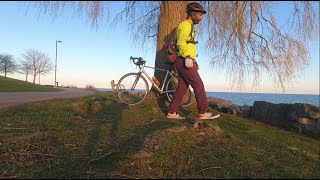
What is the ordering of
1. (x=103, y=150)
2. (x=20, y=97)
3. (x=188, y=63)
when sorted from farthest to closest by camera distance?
(x=20, y=97)
(x=188, y=63)
(x=103, y=150)

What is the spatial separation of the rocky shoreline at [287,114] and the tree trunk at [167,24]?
2466 mm

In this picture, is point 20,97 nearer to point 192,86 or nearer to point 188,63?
point 192,86

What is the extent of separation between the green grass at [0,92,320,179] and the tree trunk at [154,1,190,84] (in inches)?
79.9

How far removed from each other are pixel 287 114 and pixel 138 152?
16.5 feet

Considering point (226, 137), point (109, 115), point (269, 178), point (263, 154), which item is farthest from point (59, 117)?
point (269, 178)

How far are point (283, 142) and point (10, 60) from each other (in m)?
71.9

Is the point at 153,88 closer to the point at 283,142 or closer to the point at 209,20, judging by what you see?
the point at 209,20

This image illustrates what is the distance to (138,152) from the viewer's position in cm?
388

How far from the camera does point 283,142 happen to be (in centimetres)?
521

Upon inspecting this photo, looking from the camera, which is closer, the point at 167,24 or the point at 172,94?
the point at 172,94

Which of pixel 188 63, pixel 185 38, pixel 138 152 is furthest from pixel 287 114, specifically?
pixel 138 152

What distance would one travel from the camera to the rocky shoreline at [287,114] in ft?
24.2

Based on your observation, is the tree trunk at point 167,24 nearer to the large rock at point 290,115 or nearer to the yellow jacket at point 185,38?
the yellow jacket at point 185,38

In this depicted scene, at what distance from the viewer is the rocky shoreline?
7.37 m
